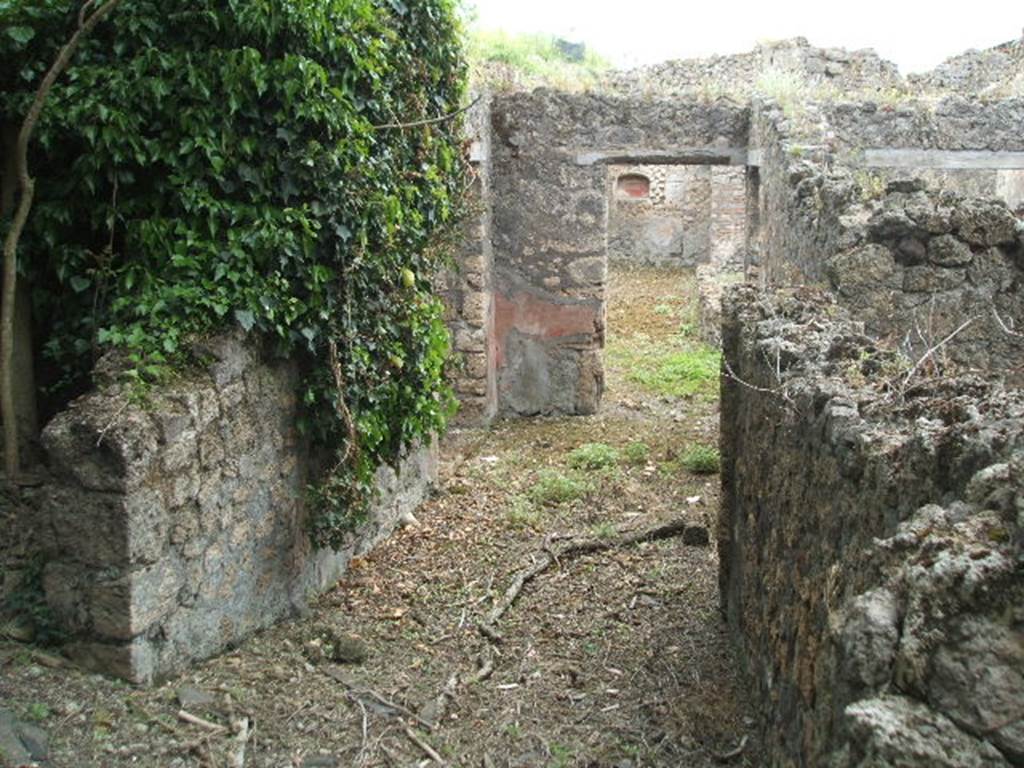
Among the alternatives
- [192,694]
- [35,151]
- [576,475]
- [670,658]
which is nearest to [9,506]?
[192,694]

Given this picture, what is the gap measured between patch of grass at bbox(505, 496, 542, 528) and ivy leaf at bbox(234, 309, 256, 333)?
9.56 feet

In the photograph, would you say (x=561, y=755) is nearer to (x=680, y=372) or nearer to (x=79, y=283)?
(x=79, y=283)

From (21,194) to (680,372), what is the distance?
8.39m

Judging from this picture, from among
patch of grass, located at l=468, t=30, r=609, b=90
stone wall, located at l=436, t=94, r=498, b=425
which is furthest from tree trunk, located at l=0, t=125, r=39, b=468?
patch of grass, located at l=468, t=30, r=609, b=90

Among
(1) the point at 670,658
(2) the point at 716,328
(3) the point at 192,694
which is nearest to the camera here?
(3) the point at 192,694

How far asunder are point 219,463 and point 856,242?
4.19 metres

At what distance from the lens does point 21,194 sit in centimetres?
415

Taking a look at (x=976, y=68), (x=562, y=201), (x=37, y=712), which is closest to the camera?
(x=37, y=712)

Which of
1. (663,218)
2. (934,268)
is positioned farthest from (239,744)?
(663,218)

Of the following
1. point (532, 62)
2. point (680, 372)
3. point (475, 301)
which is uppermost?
point (532, 62)

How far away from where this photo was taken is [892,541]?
1939mm

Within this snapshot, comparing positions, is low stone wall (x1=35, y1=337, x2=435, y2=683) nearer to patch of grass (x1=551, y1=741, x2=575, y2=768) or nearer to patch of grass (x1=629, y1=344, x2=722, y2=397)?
patch of grass (x1=551, y1=741, x2=575, y2=768)

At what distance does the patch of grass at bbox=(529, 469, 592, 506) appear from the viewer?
7207 millimetres

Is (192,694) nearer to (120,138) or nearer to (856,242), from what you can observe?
(120,138)
